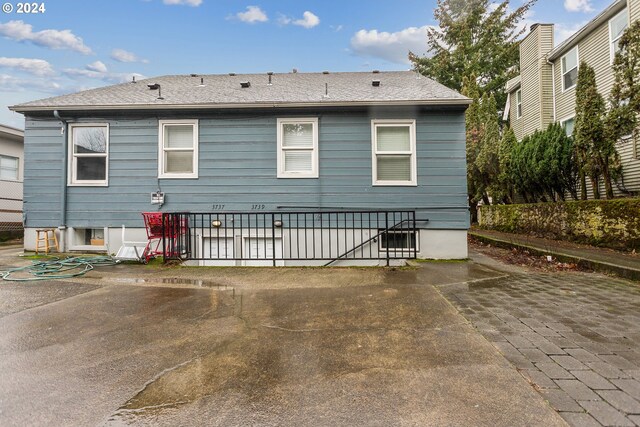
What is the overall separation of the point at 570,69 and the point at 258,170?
1373cm

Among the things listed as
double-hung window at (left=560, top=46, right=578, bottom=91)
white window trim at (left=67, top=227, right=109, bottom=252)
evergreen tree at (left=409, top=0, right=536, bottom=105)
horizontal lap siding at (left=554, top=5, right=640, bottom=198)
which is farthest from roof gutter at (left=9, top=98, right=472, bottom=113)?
evergreen tree at (left=409, top=0, right=536, bottom=105)

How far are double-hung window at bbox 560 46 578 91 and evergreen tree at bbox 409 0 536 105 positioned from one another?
9615mm

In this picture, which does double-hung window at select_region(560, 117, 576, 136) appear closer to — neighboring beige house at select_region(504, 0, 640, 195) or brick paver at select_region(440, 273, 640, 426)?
neighboring beige house at select_region(504, 0, 640, 195)

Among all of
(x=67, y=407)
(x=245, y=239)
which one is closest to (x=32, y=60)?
(x=245, y=239)

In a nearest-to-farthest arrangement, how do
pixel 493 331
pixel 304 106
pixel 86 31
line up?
pixel 493 331, pixel 304 106, pixel 86 31

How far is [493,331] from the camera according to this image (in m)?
2.75

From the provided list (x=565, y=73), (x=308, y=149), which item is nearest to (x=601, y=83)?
(x=565, y=73)

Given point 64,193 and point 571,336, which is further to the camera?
point 64,193

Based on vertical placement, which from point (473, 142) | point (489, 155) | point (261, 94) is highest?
point (473, 142)

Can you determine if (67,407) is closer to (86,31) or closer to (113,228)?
(113,228)

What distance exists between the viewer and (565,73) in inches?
499

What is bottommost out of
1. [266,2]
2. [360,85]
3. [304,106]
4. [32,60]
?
[304,106]

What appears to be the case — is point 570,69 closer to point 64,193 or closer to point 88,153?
point 88,153

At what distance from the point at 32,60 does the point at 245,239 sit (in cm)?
1208
